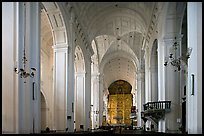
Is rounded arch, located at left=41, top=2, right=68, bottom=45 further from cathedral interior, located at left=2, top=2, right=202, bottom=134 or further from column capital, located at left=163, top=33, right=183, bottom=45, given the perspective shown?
column capital, located at left=163, top=33, right=183, bottom=45

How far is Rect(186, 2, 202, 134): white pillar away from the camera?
859 centimetres

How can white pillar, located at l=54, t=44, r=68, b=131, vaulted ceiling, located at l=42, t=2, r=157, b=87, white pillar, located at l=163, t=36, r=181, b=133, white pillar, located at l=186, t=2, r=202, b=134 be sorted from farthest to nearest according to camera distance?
vaulted ceiling, located at l=42, t=2, r=157, b=87 → white pillar, located at l=54, t=44, r=68, b=131 → white pillar, located at l=163, t=36, r=181, b=133 → white pillar, located at l=186, t=2, r=202, b=134

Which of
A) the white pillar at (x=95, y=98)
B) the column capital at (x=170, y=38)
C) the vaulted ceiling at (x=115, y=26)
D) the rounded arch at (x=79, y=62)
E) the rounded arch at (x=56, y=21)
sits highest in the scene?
the vaulted ceiling at (x=115, y=26)

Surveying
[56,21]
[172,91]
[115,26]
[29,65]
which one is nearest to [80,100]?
[115,26]

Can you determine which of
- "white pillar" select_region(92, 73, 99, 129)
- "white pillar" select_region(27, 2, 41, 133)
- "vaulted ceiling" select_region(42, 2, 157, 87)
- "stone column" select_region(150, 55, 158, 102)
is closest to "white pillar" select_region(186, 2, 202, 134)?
"white pillar" select_region(27, 2, 41, 133)

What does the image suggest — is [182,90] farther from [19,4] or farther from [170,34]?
[19,4]

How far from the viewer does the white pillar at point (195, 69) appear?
8.59m

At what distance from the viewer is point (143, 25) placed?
Answer: 2356 cm

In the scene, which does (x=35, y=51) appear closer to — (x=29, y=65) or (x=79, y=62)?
(x=29, y=65)

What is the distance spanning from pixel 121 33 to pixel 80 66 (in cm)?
691

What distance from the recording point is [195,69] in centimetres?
884

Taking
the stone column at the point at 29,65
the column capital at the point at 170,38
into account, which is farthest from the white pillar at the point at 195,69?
the column capital at the point at 170,38

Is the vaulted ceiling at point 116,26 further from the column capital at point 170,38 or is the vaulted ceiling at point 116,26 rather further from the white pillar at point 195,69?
the white pillar at point 195,69

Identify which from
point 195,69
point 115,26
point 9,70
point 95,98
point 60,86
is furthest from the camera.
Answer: point 95,98
